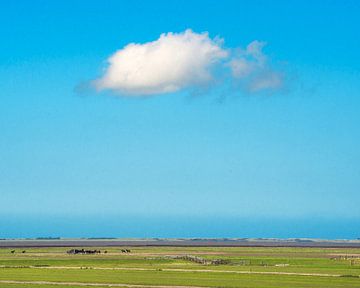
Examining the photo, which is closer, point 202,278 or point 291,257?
point 202,278

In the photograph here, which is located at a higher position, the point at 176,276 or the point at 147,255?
the point at 147,255

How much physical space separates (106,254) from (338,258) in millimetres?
39025

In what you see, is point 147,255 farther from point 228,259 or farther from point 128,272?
point 128,272

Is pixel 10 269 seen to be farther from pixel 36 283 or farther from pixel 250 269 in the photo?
pixel 250 269

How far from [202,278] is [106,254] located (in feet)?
178

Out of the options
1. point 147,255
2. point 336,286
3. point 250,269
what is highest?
point 147,255

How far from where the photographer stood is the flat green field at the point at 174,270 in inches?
3590

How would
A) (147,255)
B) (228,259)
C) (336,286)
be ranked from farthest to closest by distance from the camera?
(147,255) < (228,259) < (336,286)

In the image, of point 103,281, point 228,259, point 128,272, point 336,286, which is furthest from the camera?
point 228,259

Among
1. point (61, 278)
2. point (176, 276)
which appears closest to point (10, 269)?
point (61, 278)

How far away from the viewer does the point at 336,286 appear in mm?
87000

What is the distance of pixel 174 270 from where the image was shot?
108 meters

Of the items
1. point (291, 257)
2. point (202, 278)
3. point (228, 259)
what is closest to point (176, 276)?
point (202, 278)

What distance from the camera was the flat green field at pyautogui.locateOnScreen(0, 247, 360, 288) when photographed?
9119 cm
